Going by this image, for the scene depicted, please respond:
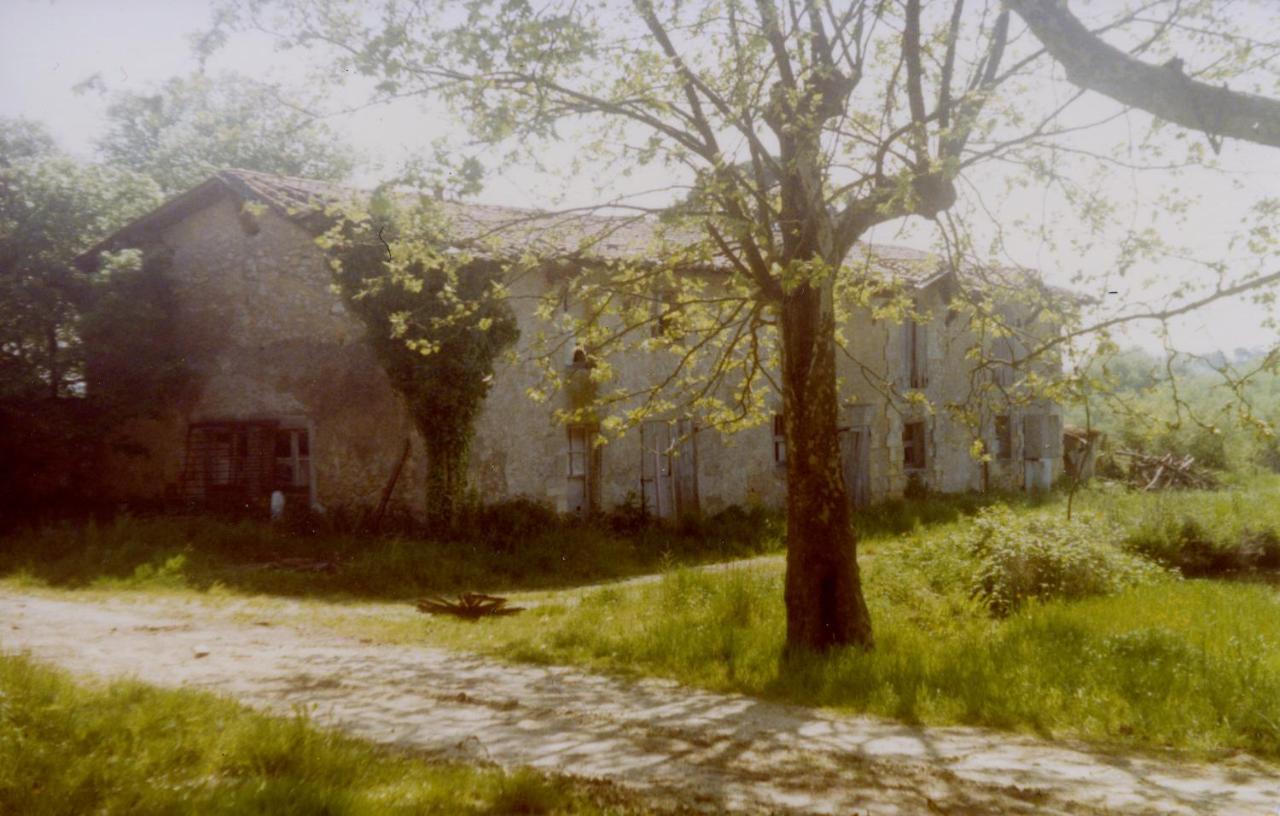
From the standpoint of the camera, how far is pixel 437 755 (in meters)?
4.77

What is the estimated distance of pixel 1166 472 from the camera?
82.3ft

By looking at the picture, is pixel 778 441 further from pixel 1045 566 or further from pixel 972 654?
pixel 972 654

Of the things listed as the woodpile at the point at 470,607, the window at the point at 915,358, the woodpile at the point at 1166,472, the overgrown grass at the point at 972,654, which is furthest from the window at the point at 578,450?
the woodpile at the point at 1166,472

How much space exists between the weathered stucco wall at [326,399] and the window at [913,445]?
464 cm

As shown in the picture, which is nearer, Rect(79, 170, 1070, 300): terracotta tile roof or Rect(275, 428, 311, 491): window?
Rect(79, 170, 1070, 300): terracotta tile roof

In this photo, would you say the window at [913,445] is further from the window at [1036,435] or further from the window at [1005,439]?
the window at [1036,435]

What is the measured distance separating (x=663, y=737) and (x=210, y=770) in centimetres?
246

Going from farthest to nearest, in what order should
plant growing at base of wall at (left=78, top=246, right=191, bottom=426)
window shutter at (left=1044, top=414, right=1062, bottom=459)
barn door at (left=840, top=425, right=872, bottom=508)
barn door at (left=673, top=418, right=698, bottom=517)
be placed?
1. window shutter at (left=1044, top=414, right=1062, bottom=459)
2. barn door at (left=840, top=425, right=872, bottom=508)
3. barn door at (left=673, top=418, right=698, bottom=517)
4. plant growing at base of wall at (left=78, top=246, right=191, bottom=426)

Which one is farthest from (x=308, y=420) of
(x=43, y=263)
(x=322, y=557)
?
(x=43, y=263)

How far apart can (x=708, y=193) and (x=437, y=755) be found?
430cm

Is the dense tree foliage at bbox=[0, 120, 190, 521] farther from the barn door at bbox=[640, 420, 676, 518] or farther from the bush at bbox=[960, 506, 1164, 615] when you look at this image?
the bush at bbox=[960, 506, 1164, 615]

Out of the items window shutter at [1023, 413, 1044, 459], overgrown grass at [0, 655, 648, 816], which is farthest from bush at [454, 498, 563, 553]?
window shutter at [1023, 413, 1044, 459]

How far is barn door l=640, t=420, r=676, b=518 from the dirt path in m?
8.29

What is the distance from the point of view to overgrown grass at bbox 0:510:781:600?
1083cm
